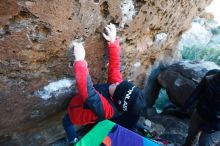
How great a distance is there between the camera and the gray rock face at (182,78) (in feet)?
16.2

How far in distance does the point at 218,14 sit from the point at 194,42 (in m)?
4.00

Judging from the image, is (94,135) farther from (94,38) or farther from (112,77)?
(94,38)

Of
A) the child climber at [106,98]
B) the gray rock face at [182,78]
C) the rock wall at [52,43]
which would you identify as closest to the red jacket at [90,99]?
the child climber at [106,98]

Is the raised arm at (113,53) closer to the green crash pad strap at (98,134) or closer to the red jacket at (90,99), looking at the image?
the red jacket at (90,99)

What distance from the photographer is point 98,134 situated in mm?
3213

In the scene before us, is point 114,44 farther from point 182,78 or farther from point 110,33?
point 182,78

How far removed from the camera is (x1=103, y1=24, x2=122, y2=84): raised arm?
3.22 metres

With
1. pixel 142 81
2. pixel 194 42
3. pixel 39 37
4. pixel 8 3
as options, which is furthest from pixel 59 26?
pixel 194 42

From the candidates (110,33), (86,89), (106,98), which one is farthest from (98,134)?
(110,33)

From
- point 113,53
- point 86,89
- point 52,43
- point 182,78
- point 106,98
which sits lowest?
point 182,78

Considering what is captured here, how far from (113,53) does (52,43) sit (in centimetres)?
72

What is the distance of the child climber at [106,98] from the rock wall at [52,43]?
130mm

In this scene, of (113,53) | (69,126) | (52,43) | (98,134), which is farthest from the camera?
(69,126)

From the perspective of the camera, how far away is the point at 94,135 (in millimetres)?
3227
